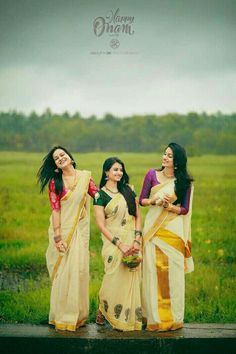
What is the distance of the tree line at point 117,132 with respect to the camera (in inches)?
254

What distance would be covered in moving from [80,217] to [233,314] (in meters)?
1.52

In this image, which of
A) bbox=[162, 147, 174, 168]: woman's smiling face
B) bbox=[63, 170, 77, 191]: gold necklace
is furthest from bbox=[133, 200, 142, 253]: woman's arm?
bbox=[63, 170, 77, 191]: gold necklace

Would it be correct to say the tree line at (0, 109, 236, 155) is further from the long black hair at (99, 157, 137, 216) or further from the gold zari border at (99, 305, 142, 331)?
the gold zari border at (99, 305, 142, 331)

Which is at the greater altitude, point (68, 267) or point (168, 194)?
point (168, 194)

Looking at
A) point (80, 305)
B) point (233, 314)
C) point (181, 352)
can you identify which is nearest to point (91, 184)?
point (80, 305)

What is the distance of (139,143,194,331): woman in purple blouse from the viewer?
3807 mm

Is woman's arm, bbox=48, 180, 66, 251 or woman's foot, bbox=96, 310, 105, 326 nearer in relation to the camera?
woman's arm, bbox=48, 180, 66, 251

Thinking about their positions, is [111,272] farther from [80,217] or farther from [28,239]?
[28,239]

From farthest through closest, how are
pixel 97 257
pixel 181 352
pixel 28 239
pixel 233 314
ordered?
pixel 28 239 → pixel 97 257 → pixel 233 314 → pixel 181 352

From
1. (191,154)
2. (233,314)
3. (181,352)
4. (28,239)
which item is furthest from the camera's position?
(191,154)

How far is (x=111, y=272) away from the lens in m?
3.79

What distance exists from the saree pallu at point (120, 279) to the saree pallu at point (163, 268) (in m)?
0.09

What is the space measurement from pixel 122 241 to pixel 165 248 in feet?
1.04

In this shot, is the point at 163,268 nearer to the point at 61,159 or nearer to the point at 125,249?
the point at 125,249
